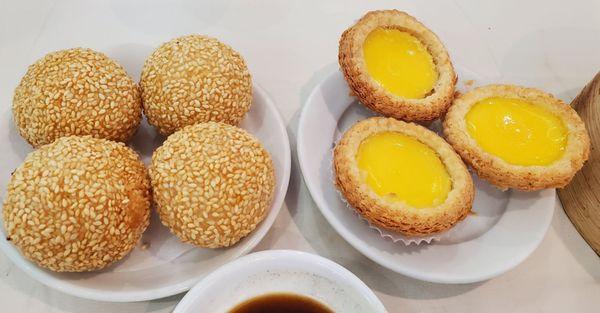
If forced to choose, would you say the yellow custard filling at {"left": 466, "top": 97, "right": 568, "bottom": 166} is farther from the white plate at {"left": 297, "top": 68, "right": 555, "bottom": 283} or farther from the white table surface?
the white table surface

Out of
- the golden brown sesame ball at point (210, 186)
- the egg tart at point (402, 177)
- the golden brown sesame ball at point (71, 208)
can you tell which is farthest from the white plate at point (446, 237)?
the golden brown sesame ball at point (71, 208)

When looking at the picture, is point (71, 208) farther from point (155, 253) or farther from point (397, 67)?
point (397, 67)

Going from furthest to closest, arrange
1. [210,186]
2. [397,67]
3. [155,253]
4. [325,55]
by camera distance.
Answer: [325,55] → [397,67] → [155,253] → [210,186]

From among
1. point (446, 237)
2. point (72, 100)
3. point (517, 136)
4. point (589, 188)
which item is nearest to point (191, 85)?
point (72, 100)

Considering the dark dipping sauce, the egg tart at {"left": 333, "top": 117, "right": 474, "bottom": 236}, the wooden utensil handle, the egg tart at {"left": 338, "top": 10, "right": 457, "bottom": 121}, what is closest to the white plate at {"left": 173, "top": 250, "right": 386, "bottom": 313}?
the dark dipping sauce

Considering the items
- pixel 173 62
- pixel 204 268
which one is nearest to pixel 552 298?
pixel 204 268

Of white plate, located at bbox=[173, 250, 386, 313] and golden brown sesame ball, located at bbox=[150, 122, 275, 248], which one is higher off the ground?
golden brown sesame ball, located at bbox=[150, 122, 275, 248]
